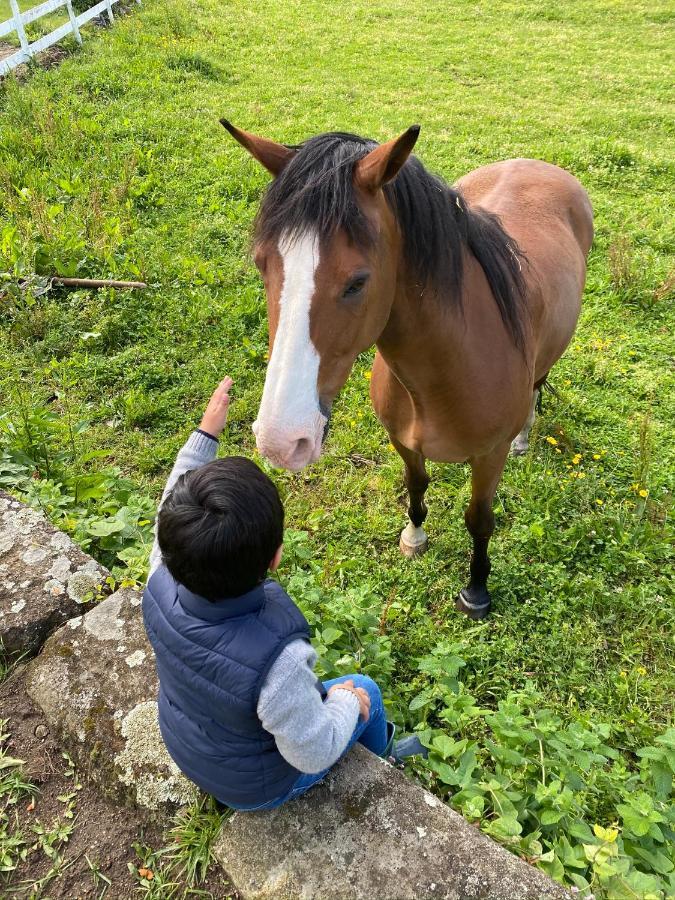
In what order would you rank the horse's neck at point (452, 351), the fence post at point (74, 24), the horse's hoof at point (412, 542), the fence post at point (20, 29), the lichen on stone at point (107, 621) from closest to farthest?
the horse's neck at point (452, 351), the lichen on stone at point (107, 621), the horse's hoof at point (412, 542), the fence post at point (20, 29), the fence post at point (74, 24)

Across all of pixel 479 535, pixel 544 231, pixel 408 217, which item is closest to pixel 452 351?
pixel 408 217

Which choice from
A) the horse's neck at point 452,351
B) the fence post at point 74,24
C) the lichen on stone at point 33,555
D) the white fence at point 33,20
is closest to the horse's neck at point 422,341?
the horse's neck at point 452,351

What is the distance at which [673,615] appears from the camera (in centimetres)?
278

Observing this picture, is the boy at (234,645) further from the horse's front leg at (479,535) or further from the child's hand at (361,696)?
the horse's front leg at (479,535)

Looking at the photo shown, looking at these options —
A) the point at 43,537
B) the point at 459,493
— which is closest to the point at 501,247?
the point at 459,493

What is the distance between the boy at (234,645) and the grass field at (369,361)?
0.66m

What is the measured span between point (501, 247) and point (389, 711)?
5.98 feet

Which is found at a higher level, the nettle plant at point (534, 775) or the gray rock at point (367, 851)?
the gray rock at point (367, 851)

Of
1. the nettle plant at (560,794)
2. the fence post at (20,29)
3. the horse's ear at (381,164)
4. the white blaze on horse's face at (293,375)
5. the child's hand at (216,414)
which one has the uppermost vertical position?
the fence post at (20,29)

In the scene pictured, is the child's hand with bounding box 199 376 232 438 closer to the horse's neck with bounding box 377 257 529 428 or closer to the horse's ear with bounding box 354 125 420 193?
the horse's neck with bounding box 377 257 529 428

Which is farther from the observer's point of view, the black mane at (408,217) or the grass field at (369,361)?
the grass field at (369,361)

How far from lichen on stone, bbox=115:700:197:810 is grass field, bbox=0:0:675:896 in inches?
25.9

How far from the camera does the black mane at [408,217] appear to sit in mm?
1492

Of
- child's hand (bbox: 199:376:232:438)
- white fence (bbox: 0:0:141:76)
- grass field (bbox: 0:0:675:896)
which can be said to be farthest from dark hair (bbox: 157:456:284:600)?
white fence (bbox: 0:0:141:76)
